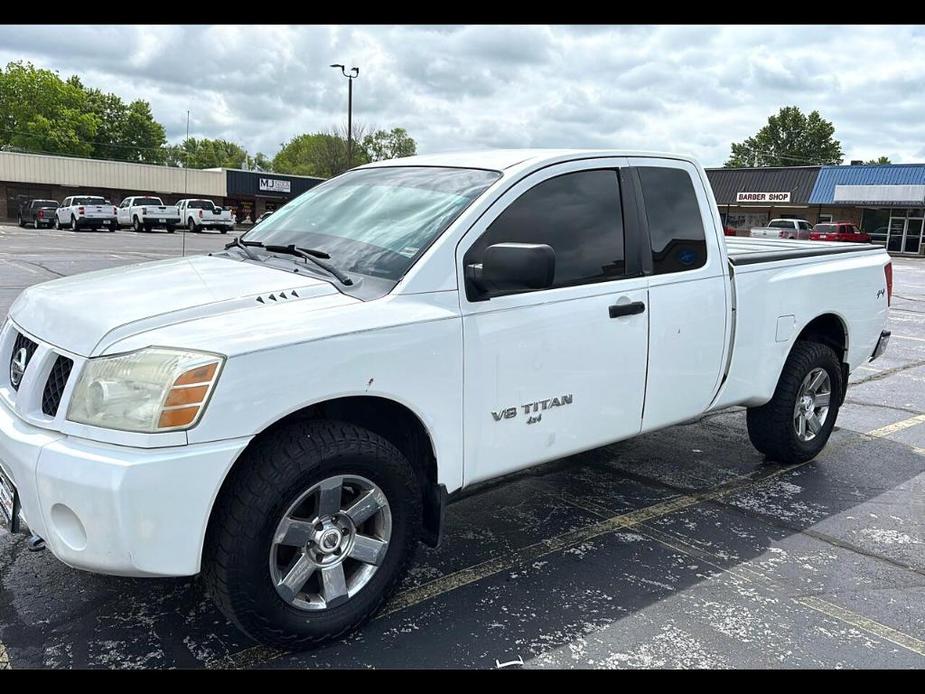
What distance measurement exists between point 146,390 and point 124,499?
1.16ft

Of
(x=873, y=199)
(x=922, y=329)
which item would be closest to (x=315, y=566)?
(x=922, y=329)

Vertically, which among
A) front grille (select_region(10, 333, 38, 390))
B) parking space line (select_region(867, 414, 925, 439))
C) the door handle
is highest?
the door handle

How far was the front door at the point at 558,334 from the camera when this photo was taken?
3316 millimetres

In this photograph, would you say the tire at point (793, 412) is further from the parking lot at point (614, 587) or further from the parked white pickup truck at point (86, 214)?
the parked white pickup truck at point (86, 214)

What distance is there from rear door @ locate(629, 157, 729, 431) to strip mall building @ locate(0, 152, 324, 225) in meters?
42.6

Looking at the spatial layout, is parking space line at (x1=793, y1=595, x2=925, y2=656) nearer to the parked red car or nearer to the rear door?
the rear door

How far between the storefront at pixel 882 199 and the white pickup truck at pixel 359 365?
40.4m

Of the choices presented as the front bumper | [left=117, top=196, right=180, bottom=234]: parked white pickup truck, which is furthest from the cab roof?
[left=117, top=196, right=180, bottom=234]: parked white pickup truck

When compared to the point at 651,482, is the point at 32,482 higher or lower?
higher

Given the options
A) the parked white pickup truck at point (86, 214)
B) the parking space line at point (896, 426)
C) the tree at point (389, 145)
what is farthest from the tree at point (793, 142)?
the parking space line at point (896, 426)

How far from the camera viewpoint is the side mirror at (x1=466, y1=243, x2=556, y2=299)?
10.3 ft

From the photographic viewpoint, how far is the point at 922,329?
1209 centimetres

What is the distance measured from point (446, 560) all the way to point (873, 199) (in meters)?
42.9

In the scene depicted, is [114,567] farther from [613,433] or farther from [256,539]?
[613,433]
